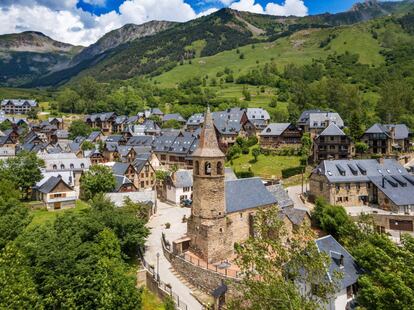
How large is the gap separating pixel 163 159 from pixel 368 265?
77.8 m

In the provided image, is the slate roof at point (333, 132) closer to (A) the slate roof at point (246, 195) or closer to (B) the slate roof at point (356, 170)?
(B) the slate roof at point (356, 170)

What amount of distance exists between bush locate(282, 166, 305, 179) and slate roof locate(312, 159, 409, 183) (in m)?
14.1

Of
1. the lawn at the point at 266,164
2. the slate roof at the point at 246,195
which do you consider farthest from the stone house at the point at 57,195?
the lawn at the point at 266,164

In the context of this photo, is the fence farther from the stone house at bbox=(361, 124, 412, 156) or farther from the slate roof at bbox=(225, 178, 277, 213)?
the stone house at bbox=(361, 124, 412, 156)

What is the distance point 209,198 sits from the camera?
42.3 m

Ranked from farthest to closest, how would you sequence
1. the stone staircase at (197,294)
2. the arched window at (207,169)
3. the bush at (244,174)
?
the bush at (244,174)
the arched window at (207,169)
the stone staircase at (197,294)

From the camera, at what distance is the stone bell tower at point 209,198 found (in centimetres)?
4184

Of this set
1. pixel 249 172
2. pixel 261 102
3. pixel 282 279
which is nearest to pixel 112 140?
pixel 249 172

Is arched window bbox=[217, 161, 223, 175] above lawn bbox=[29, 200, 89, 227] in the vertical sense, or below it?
above

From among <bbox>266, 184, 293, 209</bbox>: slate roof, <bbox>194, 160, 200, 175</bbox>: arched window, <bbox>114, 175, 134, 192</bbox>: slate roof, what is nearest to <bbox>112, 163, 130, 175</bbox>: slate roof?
<bbox>114, 175, 134, 192</bbox>: slate roof

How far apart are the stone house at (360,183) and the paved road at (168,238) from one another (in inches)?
1024

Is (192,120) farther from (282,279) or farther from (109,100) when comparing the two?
(282,279)

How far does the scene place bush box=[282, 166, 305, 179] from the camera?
8088 cm

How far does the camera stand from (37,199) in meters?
70.4
